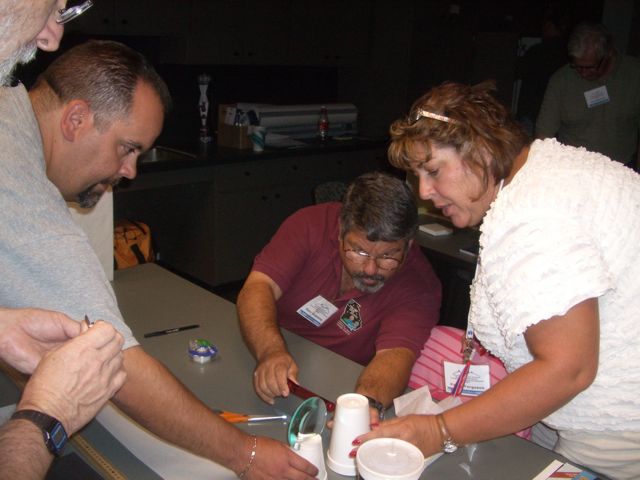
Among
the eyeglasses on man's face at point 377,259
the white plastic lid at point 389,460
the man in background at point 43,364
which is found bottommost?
the white plastic lid at point 389,460

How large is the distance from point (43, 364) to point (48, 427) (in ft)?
0.31

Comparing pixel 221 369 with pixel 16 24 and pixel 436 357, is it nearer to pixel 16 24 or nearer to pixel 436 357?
pixel 436 357

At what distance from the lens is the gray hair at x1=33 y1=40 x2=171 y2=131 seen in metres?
1.52

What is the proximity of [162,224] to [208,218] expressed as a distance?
0.46 m

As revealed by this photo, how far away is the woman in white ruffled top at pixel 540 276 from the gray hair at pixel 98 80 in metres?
0.65

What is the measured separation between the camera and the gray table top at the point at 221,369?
4.48ft

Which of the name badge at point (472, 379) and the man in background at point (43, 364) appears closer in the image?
the man in background at point (43, 364)

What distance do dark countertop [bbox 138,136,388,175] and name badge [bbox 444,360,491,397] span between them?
2.49 meters

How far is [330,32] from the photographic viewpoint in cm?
487

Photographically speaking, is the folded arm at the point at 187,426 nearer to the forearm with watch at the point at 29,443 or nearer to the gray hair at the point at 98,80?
the forearm with watch at the point at 29,443

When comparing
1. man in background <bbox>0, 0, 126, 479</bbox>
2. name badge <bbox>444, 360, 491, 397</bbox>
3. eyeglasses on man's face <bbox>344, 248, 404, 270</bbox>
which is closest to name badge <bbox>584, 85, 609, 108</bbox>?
eyeglasses on man's face <bbox>344, 248, 404, 270</bbox>

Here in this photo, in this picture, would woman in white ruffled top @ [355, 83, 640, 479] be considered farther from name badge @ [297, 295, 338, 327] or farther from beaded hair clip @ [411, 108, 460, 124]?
name badge @ [297, 295, 338, 327]

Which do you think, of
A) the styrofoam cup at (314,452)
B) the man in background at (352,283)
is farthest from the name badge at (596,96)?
the styrofoam cup at (314,452)

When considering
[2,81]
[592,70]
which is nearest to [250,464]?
[2,81]
